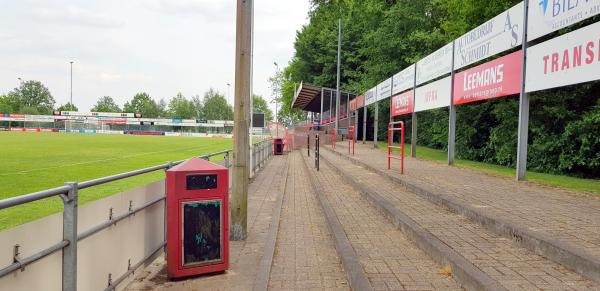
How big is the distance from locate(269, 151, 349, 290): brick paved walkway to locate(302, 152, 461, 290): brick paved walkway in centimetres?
31

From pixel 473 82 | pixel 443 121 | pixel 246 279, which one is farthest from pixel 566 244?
pixel 443 121

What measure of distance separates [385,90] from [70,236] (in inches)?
815

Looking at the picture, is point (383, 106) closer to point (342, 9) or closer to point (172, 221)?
point (342, 9)

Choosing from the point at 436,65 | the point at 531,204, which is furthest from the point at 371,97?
the point at 531,204

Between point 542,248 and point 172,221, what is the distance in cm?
350

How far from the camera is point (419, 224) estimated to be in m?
5.92

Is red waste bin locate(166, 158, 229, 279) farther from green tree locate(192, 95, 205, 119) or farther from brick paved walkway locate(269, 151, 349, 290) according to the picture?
green tree locate(192, 95, 205, 119)

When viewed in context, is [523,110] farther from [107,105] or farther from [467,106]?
[107,105]

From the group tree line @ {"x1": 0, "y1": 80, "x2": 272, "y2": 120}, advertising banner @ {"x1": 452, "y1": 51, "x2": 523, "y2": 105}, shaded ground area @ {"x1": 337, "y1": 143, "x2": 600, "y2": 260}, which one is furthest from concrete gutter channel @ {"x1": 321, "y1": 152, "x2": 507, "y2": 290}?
tree line @ {"x1": 0, "y1": 80, "x2": 272, "y2": 120}

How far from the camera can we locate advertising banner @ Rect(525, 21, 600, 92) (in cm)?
740

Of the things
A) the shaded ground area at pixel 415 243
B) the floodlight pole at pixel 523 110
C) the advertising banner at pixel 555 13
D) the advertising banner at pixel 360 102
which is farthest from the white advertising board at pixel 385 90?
the shaded ground area at pixel 415 243

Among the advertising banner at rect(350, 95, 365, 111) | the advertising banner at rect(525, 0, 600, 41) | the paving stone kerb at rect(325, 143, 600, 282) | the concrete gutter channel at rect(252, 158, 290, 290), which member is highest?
the advertising banner at rect(525, 0, 600, 41)

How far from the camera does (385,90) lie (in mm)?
22719

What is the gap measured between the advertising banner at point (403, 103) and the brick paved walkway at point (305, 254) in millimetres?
9591
